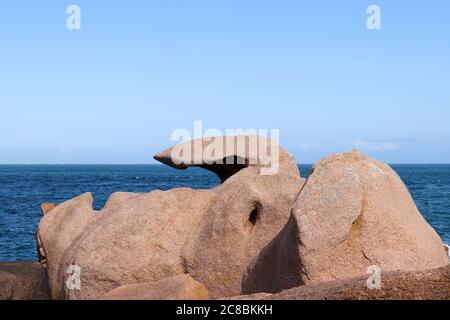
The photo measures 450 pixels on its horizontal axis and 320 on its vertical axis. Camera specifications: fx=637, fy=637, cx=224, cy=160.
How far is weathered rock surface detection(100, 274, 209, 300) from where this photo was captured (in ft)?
20.2

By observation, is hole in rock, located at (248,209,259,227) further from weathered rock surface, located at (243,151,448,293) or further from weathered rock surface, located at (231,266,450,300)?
weathered rock surface, located at (231,266,450,300)

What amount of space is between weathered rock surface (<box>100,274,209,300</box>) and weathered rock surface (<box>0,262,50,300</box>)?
786cm

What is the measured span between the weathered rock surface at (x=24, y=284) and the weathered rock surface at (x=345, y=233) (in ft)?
21.5

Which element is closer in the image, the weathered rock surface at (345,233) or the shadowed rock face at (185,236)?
the weathered rock surface at (345,233)

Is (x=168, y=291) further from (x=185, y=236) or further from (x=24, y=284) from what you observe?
(x=24, y=284)

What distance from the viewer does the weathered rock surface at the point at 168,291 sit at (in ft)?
20.2

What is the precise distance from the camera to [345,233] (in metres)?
8.43

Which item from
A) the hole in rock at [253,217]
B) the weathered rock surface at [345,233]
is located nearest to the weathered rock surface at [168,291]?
the weathered rock surface at [345,233]

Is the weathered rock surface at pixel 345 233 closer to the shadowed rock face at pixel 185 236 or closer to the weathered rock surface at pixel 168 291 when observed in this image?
the shadowed rock face at pixel 185 236

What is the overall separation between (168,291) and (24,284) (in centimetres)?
894

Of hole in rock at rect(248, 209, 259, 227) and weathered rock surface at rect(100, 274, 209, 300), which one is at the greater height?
hole in rock at rect(248, 209, 259, 227)

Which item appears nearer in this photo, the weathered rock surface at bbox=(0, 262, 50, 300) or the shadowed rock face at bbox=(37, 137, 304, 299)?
the shadowed rock face at bbox=(37, 137, 304, 299)

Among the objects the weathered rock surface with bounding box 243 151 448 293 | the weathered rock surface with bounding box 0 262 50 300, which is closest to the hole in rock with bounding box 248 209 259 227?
the weathered rock surface with bounding box 243 151 448 293

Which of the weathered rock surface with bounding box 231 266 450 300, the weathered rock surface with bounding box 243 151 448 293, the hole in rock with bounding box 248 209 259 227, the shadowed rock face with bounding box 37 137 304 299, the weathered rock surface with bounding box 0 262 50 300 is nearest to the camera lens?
the weathered rock surface with bounding box 231 266 450 300
